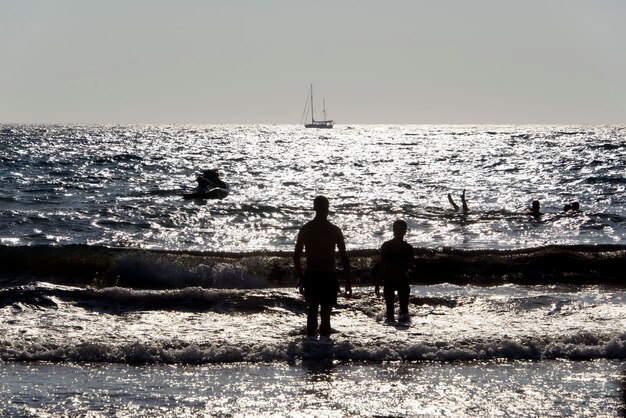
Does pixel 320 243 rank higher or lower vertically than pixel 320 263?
higher

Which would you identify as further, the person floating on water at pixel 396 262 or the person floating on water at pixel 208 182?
the person floating on water at pixel 208 182

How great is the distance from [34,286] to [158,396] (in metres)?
6.79

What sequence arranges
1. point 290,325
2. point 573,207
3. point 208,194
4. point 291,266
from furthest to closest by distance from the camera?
point 208,194 → point 573,207 → point 291,266 → point 290,325

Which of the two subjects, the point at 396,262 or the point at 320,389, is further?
the point at 396,262

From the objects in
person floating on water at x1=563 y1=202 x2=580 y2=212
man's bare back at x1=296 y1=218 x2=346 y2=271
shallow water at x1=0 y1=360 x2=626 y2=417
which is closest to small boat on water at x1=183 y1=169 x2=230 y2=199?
person floating on water at x1=563 y1=202 x2=580 y2=212

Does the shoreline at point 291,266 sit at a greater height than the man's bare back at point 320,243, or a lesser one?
lesser

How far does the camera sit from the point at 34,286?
49.7 feet

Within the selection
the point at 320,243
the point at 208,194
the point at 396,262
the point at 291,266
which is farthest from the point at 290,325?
the point at 208,194

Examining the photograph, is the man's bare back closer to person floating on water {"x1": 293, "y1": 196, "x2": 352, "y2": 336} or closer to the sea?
person floating on water {"x1": 293, "y1": 196, "x2": 352, "y2": 336}

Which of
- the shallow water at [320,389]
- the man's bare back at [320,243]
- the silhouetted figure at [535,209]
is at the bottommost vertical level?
the shallow water at [320,389]

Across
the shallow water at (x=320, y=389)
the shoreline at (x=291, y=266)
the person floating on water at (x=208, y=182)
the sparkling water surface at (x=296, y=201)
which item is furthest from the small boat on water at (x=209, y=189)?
the shallow water at (x=320, y=389)

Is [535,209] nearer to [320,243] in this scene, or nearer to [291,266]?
[291,266]

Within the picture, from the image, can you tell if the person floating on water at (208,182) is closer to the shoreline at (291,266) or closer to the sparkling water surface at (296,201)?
the sparkling water surface at (296,201)

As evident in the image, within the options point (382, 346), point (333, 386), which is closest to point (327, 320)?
point (382, 346)
